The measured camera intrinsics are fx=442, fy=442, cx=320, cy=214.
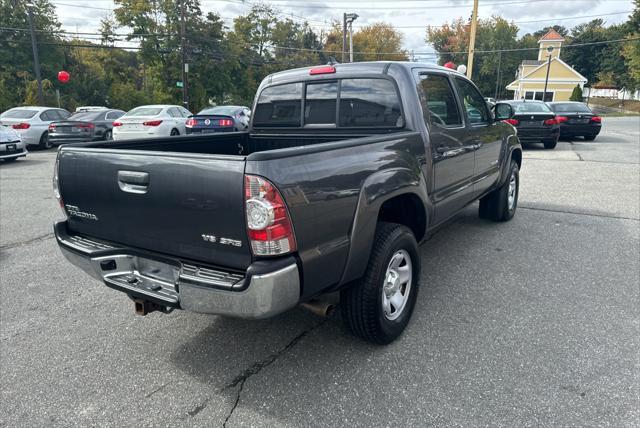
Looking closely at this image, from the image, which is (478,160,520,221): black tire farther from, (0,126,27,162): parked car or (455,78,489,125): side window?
(0,126,27,162): parked car

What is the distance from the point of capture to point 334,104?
3859 millimetres

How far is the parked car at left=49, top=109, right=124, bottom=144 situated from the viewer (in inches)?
585

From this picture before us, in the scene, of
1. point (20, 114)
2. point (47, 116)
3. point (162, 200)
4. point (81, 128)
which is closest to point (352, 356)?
point (162, 200)

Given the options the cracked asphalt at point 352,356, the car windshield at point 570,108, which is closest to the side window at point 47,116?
the cracked asphalt at point 352,356

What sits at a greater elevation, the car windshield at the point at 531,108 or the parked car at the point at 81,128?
the car windshield at the point at 531,108

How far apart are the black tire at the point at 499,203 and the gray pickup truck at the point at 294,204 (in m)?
1.88

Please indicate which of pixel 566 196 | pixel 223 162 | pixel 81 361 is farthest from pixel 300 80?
pixel 566 196

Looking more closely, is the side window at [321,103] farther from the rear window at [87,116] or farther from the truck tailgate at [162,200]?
the rear window at [87,116]

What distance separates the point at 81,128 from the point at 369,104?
14.4 m

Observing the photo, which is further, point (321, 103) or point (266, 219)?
point (321, 103)

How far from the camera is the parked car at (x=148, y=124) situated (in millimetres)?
14493

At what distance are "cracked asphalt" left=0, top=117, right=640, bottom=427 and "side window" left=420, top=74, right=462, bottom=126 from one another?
4.87 ft

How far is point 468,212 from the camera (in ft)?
21.7

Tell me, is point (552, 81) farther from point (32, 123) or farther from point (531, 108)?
point (32, 123)
